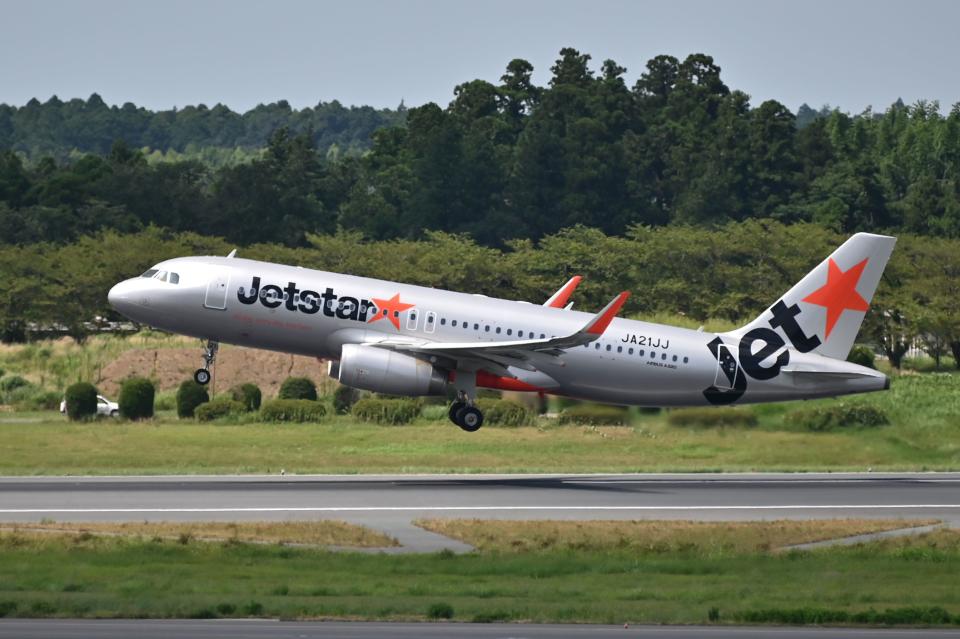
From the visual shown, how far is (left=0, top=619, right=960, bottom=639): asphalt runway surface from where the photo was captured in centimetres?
2323

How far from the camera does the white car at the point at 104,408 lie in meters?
68.9

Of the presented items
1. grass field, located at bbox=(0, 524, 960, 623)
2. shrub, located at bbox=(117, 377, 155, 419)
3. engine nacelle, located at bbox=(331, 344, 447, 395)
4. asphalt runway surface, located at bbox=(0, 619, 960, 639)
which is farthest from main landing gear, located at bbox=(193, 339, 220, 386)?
asphalt runway surface, located at bbox=(0, 619, 960, 639)

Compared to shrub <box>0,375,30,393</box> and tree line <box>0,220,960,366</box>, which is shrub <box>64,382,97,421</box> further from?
tree line <box>0,220,960,366</box>

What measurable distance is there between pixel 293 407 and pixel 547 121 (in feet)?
277

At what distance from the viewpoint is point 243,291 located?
46969 mm

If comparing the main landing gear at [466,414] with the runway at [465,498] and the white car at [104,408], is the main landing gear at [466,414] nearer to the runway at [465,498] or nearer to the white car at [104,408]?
the runway at [465,498]

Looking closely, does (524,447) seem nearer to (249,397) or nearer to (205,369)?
(205,369)

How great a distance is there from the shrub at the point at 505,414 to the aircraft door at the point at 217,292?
15.5m

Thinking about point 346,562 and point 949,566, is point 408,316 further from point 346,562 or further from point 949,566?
point 949,566

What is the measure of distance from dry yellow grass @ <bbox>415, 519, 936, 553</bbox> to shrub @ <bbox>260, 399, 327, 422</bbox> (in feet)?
89.8

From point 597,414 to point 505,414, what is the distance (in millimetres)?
8238

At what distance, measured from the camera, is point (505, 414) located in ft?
197

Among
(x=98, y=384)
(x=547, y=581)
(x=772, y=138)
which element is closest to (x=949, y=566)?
(x=547, y=581)

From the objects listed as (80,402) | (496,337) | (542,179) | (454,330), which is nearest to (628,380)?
(496,337)
